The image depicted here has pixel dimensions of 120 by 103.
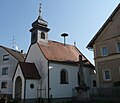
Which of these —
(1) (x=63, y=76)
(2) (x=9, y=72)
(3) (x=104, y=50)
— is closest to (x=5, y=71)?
(2) (x=9, y=72)

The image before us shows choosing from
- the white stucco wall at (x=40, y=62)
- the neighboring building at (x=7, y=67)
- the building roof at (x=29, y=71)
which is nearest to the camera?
the building roof at (x=29, y=71)

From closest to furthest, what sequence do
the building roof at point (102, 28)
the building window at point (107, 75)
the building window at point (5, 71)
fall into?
the building window at point (107, 75), the building roof at point (102, 28), the building window at point (5, 71)

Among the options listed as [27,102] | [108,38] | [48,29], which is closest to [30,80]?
[27,102]

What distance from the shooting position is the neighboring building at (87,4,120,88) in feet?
74.9

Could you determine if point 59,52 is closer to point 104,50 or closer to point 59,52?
point 59,52

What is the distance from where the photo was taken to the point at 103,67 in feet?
79.2

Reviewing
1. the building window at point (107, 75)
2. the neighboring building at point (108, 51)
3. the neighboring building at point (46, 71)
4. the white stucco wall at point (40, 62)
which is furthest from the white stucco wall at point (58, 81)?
the building window at point (107, 75)

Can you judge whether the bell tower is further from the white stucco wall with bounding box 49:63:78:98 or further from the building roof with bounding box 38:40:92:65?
the white stucco wall with bounding box 49:63:78:98

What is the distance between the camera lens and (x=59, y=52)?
30.1 metres

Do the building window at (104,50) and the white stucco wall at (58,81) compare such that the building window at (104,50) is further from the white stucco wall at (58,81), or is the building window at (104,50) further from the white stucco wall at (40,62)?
the white stucco wall at (40,62)

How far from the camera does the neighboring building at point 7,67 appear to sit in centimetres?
3728

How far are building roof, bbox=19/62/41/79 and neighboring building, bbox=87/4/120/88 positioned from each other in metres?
8.74

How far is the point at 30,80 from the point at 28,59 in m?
5.97

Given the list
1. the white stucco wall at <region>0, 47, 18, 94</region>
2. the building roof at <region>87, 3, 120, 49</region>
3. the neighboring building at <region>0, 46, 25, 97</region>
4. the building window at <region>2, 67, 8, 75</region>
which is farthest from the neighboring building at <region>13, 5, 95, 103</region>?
the building window at <region>2, 67, 8, 75</region>
